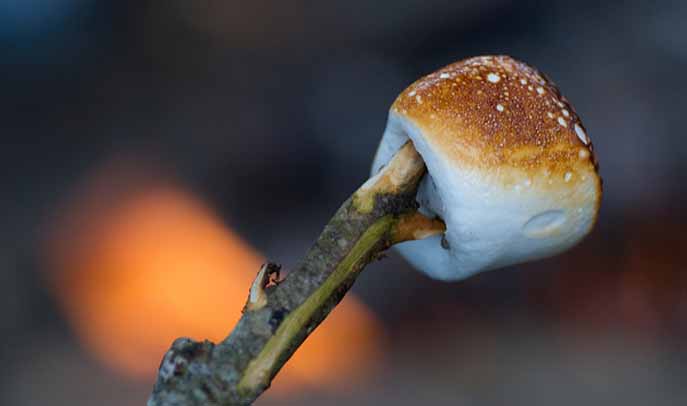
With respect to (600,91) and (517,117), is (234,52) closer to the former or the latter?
(600,91)

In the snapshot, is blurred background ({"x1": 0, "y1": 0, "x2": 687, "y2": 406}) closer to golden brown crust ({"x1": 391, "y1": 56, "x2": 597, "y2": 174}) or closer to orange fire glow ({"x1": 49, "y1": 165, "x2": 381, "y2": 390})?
orange fire glow ({"x1": 49, "y1": 165, "x2": 381, "y2": 390})

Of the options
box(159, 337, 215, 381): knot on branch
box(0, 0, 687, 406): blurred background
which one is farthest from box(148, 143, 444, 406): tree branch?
box(0, 0, 687, 406): blurred background

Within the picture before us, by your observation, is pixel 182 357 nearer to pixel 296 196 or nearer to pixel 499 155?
pixel 499 155

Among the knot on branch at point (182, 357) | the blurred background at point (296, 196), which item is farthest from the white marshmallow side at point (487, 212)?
the blurred background at point (296, 196)

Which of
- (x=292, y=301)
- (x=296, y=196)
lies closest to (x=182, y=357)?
(x=292, y=301)

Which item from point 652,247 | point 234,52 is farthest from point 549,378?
point 234,52

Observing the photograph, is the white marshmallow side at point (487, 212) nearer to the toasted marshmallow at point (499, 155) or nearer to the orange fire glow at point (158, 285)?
the toasted marshmallow at point (499, 155)
